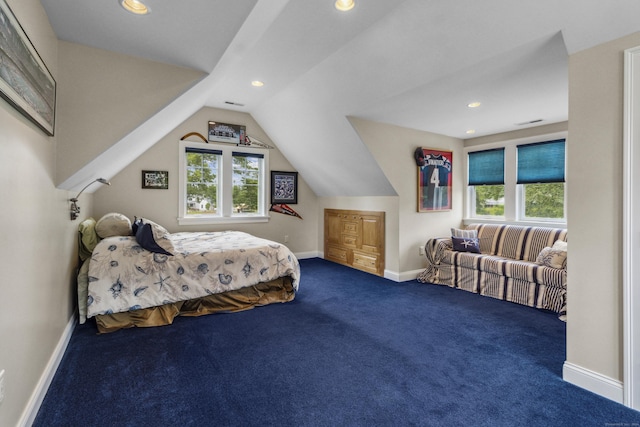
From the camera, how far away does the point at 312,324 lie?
9.80ft

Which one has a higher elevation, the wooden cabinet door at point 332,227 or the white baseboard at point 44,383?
the wooden cabinet door at point 332,227

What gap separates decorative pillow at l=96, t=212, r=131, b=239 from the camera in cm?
332

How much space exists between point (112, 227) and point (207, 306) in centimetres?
133

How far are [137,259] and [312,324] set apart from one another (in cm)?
174

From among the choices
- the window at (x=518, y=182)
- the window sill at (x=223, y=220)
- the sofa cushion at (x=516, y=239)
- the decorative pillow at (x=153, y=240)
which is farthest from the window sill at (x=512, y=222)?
the decorative pillow at (x=153, y=240)

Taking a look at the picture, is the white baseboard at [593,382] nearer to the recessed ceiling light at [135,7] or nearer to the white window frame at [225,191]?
the recessed ceiling light at [135,7]

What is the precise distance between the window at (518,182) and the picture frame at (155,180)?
16.0 ft

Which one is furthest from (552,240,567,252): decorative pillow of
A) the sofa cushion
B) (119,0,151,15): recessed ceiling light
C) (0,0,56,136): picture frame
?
(0,0,56,136): picture frame

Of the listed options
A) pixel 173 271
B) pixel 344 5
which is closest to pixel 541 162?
pixel 344 5

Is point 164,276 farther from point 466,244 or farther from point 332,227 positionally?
point 466,244

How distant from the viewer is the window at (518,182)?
4285 mm

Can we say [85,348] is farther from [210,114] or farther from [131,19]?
[210,114]

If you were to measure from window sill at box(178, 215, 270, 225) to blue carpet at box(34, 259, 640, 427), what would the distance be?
2286mm

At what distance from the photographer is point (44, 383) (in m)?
1.85
